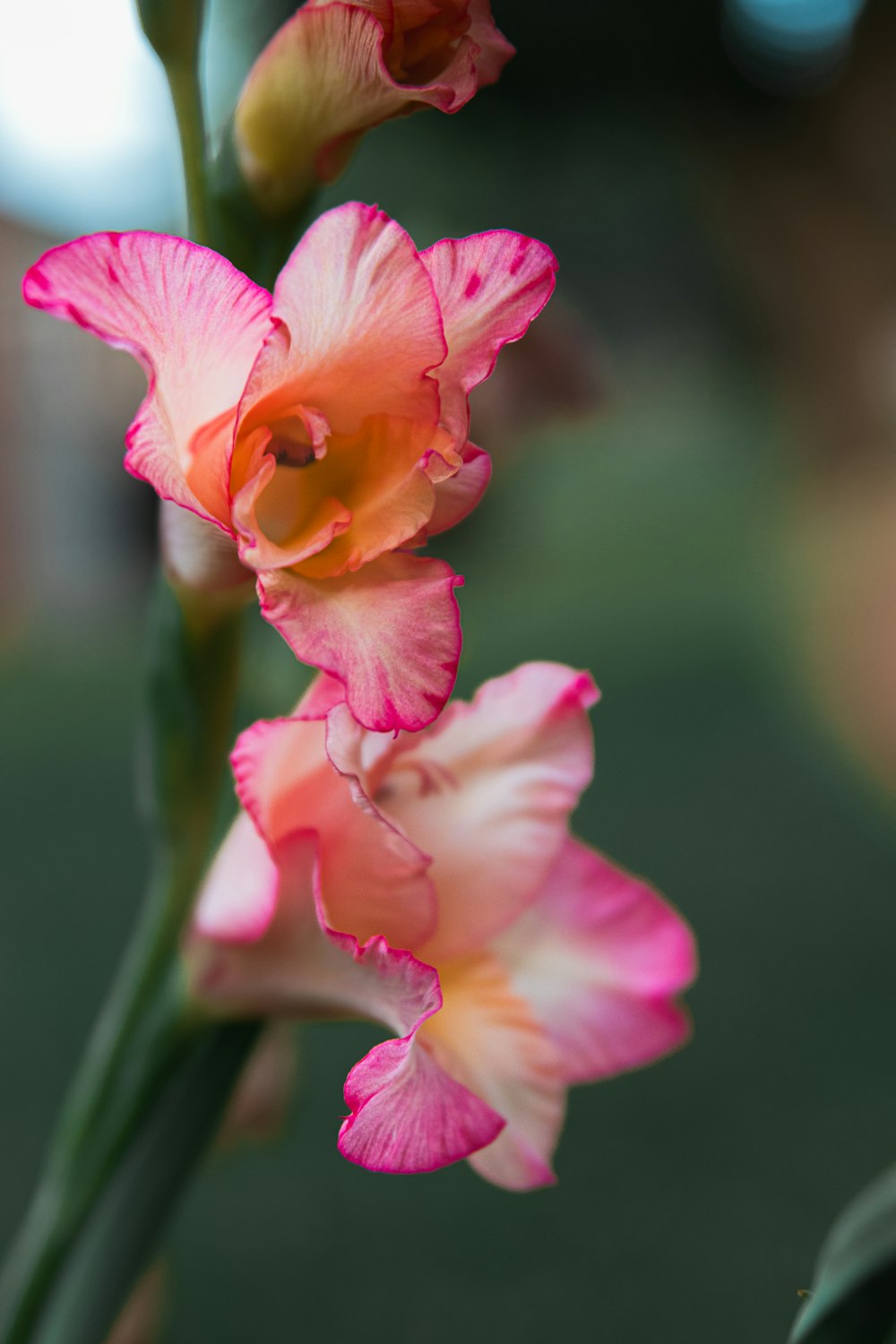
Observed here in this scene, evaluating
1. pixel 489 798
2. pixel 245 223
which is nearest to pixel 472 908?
pixel 489 798

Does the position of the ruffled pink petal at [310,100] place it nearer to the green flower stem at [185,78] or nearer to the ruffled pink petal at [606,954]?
the green flower stem at [185,78]

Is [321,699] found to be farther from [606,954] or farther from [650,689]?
[650,689]

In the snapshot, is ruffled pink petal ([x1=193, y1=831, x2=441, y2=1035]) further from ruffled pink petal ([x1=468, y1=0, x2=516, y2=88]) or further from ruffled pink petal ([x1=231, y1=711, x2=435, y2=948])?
ruffled pink petal ([x1=468, y1=0, x2=516, y2=88])

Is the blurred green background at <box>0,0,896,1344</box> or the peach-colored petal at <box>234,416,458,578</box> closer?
the peach-colored petal at <box>234,416,458,578</box>

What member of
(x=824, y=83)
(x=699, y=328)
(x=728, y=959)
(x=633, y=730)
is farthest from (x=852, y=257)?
(x=728, y=959)

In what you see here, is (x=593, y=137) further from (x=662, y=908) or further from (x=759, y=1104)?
(x=662, y=908)

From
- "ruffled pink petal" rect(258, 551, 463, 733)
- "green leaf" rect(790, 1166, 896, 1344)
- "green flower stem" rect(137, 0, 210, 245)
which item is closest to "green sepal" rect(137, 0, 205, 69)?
"green flower stem" rect(137, 0, 210, 245)

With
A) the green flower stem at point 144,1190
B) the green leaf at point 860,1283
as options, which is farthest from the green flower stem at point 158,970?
the green leaf at point 860,1283
